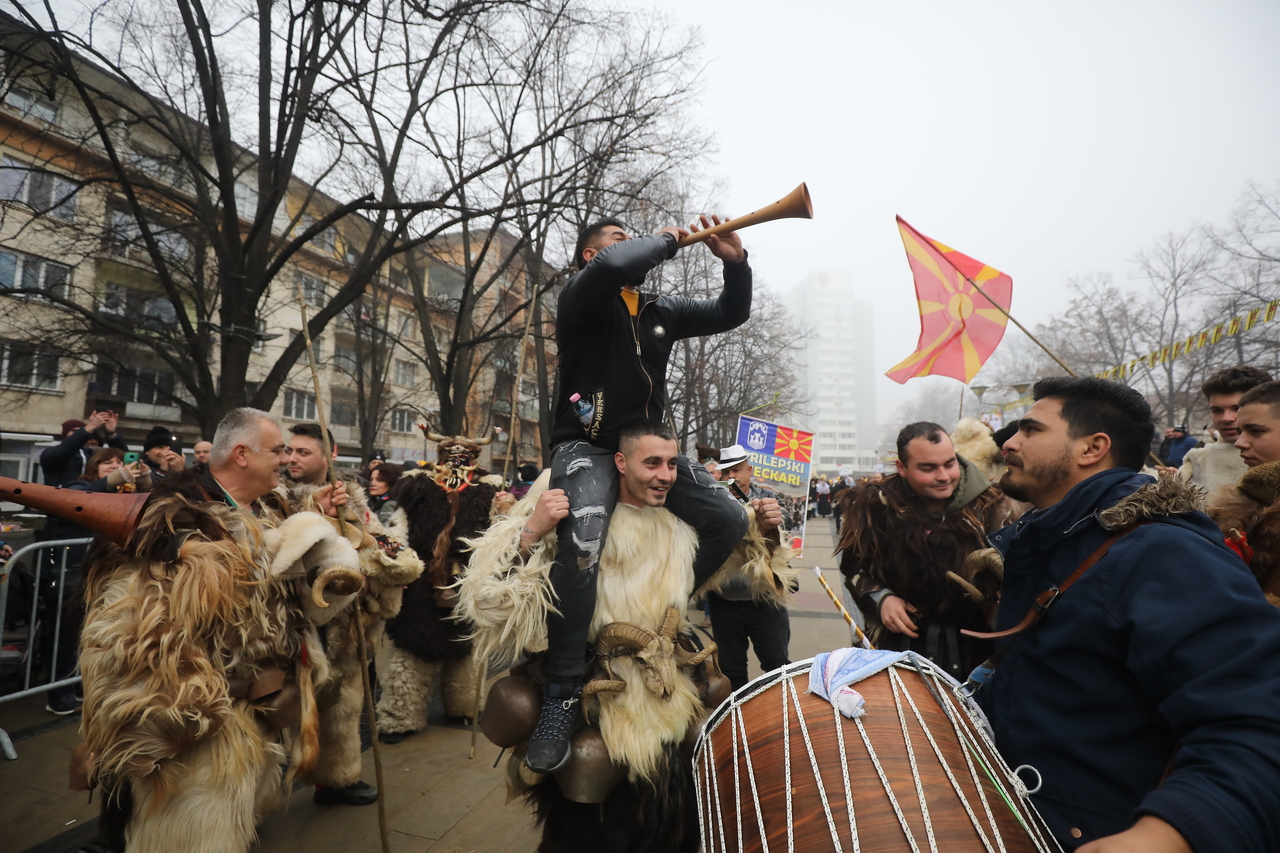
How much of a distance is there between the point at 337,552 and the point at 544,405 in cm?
1171

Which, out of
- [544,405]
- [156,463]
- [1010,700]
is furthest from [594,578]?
[544,405]

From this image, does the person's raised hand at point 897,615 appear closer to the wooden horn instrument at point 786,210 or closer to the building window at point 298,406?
the wooden horn instrument at point 786,210

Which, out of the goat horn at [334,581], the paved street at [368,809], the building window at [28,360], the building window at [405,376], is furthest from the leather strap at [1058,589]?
the building window at [405,376]

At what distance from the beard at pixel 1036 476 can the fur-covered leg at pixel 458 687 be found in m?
4.49

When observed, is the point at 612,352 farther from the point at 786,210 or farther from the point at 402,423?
the point at 402,423

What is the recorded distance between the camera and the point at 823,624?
836 cm

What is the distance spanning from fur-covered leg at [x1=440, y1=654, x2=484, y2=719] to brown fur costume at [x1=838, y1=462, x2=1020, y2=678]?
331 cm

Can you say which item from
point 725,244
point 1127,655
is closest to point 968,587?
point 1127,655

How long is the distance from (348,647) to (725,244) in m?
3.09

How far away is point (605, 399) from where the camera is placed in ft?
8.54

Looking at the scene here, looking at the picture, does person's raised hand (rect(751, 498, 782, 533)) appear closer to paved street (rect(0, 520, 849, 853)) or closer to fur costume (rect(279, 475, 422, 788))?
Answer: paved street (rect(0, 520, 849, 853))

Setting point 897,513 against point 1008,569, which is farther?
point 897,513

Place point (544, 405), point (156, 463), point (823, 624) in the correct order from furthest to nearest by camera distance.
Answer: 1. point (544, 405)
2. point (823, 624)
3. point (156, 463)

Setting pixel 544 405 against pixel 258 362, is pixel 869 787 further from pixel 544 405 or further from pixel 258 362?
pixel 258 362
